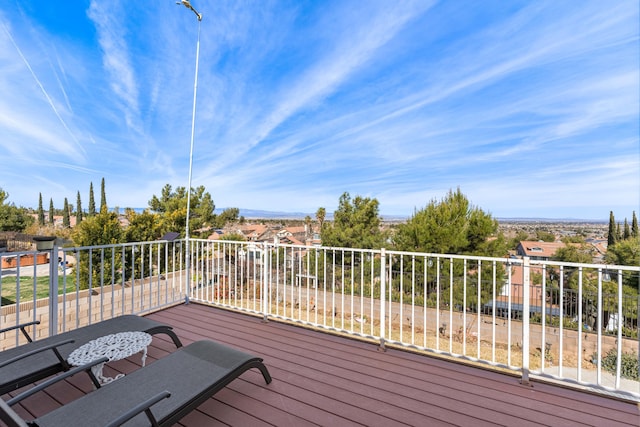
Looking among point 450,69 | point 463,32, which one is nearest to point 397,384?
point 463,32

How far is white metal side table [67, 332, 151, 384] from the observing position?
81.0 inches

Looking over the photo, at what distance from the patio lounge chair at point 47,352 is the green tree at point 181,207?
14.7m

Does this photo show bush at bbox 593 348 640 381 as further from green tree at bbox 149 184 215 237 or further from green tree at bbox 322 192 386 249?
green tree at bbox 149 184 215 237

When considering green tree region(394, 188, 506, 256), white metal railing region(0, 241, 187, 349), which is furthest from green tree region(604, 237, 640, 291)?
white metal railing region(0, 241, 187, 349)

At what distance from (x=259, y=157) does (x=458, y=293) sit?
67.6 ft

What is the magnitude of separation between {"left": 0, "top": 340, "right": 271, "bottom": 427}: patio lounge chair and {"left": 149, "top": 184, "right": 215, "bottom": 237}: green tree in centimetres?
1569

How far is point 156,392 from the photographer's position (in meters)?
1.75

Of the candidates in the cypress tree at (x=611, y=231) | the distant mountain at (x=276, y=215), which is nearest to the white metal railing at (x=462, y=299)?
the distant mountain at (x=276, y=215)

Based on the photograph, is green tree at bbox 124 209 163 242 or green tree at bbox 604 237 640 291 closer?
green tree at bbox 124 209 163 242

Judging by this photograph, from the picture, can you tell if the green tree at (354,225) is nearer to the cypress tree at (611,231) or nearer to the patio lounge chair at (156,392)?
the patio lounge chair at (156,392)

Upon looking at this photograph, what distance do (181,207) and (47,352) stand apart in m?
16.7

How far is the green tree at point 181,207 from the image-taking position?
53.7 feet

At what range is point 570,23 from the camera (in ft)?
30.1

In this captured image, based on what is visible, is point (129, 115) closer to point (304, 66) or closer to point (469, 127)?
point (304, 66)
